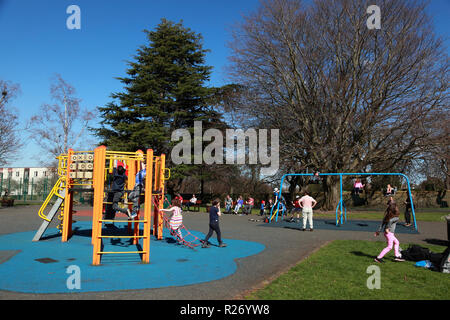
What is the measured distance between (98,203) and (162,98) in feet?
98.4

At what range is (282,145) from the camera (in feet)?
91.7

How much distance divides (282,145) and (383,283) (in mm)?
21417

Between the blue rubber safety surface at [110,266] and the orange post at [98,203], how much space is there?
1.26 ft

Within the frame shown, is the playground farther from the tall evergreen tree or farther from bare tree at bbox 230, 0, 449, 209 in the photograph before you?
the tall evergreen tree

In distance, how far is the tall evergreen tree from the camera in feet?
119

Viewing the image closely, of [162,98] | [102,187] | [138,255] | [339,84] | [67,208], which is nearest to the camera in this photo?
[102,187]

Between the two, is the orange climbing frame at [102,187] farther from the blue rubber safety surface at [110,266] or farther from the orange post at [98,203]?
the blue rubber safety surface at [110,266]

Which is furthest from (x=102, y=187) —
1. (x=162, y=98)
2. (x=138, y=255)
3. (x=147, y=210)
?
(x=162, y=98)

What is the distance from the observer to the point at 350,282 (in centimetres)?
694

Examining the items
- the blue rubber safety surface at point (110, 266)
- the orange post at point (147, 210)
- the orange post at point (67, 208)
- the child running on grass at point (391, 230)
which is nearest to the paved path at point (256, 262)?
the blue rubber safety surface at point (110, 266)

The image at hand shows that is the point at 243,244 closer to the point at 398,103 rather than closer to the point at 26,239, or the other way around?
the point at 26,239

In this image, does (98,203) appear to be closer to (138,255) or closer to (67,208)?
(138,255)

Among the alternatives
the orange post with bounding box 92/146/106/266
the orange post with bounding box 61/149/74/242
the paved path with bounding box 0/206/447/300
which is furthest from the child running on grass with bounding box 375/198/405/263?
the orange post with bounding box 61/149/74/242

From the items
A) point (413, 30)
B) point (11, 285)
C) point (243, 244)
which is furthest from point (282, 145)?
point (11, 285)
